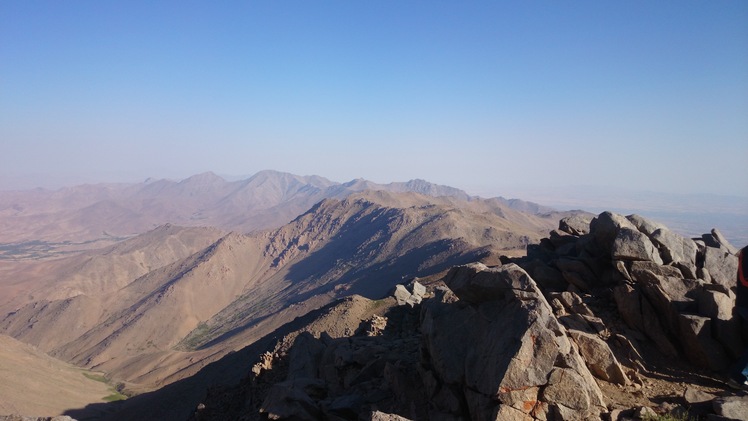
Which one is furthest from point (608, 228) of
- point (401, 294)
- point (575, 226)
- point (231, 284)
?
point (231, 284)

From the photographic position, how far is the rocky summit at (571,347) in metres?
9.80

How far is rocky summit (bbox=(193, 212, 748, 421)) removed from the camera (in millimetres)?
9805

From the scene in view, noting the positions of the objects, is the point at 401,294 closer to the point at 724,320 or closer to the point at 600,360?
the point at 600,360

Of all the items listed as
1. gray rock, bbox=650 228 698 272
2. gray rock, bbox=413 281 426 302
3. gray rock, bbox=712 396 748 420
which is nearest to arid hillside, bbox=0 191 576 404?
gray rock, bbox=413 281 426 302

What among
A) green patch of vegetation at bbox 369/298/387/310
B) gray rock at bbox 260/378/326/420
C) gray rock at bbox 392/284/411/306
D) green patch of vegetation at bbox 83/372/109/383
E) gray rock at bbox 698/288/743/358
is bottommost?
green patch of vegetation at bbox 83/372/109/383

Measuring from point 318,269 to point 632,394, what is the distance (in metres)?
128

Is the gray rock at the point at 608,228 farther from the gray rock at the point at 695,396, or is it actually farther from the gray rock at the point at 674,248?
the gray rock at the point at 695,396

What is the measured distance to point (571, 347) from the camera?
10414 millimetres

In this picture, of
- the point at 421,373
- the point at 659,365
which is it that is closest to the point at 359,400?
the point at 421,373

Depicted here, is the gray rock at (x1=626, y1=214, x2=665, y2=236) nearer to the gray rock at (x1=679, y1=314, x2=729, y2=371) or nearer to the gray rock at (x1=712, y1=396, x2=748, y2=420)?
the gray rock at (x1=679, y1=314, x2=729, y2=371)

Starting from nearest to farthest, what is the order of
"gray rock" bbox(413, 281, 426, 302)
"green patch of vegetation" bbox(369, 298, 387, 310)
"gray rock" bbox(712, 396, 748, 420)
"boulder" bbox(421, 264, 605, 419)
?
"gray rock" bbox(712, 396, 748, 420)
"boulder" bbox(421, 264, 605, 419)
"gray rock" bbox(413, 281, 426, 302)
"green patch of vegetation" bbox(369, 298, 387, 310)

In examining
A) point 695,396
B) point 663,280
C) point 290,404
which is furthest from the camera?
point 290,404

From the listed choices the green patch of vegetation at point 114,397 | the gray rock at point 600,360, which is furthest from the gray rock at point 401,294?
the green patch of vegetation at point 114,397

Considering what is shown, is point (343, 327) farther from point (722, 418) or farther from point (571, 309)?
point (722, 418)
